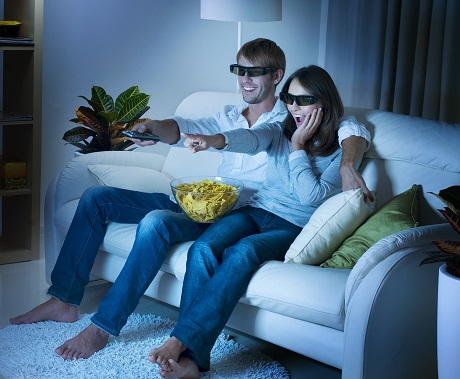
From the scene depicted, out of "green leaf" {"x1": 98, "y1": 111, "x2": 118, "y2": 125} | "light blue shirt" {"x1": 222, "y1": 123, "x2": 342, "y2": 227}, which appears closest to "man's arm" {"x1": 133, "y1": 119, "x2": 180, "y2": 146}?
"light blue shirt" {"x1": 222, "y1": 123, "x2": 342, "y2": 227}

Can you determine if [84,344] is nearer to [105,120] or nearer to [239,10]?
[105,120]

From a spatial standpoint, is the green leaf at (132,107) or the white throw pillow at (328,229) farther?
the green leaf at (132,107)

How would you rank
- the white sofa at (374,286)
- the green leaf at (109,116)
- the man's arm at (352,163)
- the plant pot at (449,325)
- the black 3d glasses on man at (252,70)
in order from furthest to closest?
1. the green leaf at (109,116)
2. the black 3d glasses on man at (252,70)
3. the man's arm at (352,163)
4. the white sofa at (374,286)
5. the plant pot at (449,325)

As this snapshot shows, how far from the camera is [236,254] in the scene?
2588 millimetres

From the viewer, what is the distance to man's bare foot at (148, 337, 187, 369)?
2.47 meters

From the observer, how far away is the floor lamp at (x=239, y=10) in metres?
3.72

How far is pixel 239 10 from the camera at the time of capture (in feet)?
12.2

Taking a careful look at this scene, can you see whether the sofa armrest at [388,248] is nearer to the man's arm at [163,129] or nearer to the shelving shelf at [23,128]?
the man's arm at [163,129]

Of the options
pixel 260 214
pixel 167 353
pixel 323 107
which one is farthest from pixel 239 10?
pixel 167 353

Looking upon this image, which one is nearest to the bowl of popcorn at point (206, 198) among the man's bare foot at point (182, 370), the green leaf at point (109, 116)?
the man's bare foot at point (182, 370)

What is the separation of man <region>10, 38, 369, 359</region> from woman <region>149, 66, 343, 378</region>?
0.10 meters

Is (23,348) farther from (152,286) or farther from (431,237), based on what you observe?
(431,237)

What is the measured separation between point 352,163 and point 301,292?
52cm

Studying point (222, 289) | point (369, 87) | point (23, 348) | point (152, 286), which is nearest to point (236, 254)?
point (222, 289)
